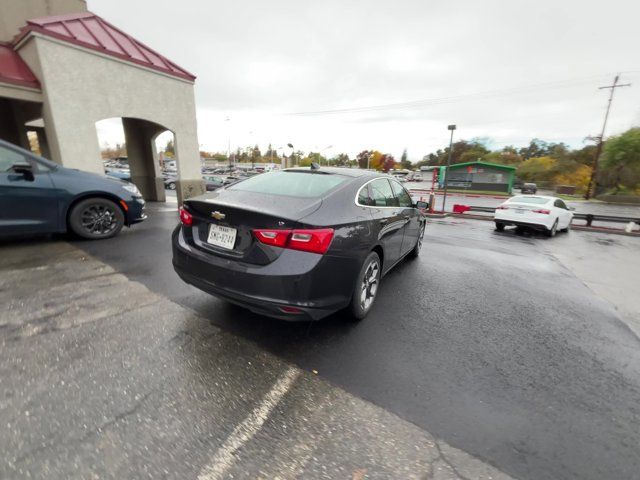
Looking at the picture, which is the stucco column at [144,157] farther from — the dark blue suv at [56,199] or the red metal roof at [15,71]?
the dark blue suv at [56,199]

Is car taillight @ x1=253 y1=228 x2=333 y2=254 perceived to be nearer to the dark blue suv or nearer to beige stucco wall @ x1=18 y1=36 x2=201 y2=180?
the dark blue suv

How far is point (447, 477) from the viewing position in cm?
152

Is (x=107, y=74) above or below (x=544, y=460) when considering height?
above

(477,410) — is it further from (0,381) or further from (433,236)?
(433,236)

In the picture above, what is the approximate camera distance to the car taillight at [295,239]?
2.24m

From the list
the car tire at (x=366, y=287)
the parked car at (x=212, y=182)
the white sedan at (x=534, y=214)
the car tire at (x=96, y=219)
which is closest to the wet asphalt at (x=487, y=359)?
the car tire at (x=366, y=287)

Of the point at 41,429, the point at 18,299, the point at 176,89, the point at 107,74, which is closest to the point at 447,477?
the point at 41,429

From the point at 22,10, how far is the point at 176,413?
1628 centimetres

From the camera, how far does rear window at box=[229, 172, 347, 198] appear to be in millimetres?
2881

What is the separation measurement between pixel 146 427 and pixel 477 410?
6.83ft

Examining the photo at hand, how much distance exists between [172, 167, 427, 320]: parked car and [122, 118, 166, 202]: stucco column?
10581 millimetres

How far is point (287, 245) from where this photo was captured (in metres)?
2.24

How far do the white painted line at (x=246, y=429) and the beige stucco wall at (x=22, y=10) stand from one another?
1514 cm

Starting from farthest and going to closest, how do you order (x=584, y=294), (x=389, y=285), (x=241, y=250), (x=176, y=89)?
(x=176, y=89) → (x=584, y=294) → (x=389, y=285) → (x=241, y=250)
